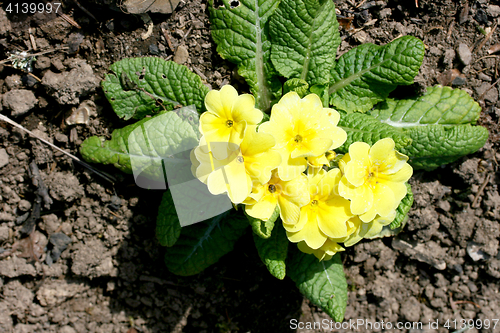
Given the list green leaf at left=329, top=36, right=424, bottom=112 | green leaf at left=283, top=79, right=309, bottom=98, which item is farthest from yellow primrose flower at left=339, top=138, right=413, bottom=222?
green leaf at left=329, top=36, right=424, bottom=112

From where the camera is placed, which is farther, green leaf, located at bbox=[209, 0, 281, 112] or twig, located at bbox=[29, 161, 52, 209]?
twig, located at bbox=[29, 161, 52, 209]

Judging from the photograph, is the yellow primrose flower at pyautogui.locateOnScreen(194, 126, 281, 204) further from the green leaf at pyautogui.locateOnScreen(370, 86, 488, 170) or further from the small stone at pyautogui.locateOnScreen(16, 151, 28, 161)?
the small stone at pyautogui.locateOnScreen(16, 151, 28, 161)

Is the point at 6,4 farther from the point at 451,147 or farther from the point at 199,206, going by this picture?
the point at 451,147

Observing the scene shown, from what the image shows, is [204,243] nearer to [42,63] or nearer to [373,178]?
[373,178]

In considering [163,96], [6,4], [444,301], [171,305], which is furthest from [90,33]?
[444,301]

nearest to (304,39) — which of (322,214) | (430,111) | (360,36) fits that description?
(360,36)
